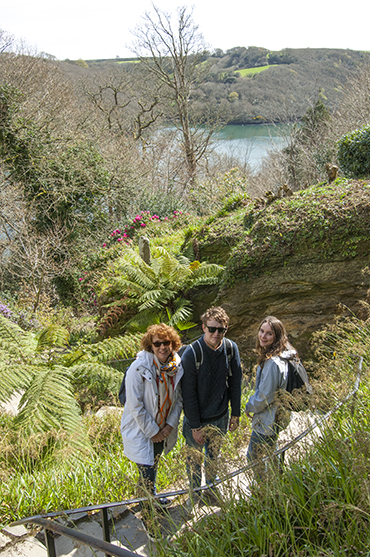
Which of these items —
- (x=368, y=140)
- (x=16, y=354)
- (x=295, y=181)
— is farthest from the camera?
(x=295, y=181)

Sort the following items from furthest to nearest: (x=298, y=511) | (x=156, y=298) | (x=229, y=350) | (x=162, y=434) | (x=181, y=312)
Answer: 1. (x=156, y=298)
2. (x=181, y=312)
3. (x=229, y=350)
4. (x=162, y=434)
5. (x=298, y=511)

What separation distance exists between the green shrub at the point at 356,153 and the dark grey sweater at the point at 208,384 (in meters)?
6.39

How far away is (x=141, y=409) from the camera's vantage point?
2561 mm

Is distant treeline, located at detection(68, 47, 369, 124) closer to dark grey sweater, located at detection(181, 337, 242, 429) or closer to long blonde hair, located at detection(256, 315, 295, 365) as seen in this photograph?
long blonde hair, located at detection(256, 315, 295, 365)

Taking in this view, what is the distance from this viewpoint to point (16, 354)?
494cm

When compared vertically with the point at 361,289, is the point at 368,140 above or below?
above

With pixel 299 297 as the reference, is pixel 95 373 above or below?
below

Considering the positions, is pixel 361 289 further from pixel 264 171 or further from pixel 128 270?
pixel 264 171

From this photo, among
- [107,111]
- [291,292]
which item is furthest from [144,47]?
[291,292]

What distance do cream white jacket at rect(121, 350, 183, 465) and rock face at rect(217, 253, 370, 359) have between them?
3.39 metres

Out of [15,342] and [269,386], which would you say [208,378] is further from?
[15,342]

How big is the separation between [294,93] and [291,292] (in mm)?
24760

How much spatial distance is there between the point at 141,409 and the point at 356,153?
23.9 feet

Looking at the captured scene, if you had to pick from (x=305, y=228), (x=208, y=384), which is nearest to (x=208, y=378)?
(x=208, y=384)
